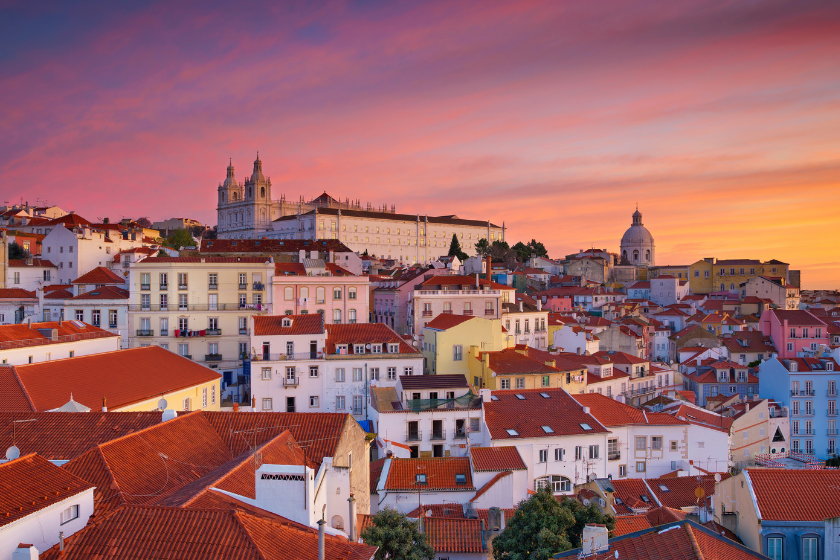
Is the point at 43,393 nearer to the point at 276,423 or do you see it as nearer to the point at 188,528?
the point at 276,423

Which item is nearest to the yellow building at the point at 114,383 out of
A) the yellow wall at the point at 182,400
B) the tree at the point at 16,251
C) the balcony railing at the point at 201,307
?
the yellow wall at the point at 182,400

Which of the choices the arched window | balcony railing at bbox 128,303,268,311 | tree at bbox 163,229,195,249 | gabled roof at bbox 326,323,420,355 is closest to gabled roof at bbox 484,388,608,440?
the arched window

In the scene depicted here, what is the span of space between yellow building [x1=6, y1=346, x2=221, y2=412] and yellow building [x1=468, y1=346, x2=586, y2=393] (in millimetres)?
16117

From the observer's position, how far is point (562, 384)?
41281mm

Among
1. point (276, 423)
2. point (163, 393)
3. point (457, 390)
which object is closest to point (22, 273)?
point (163, 393)

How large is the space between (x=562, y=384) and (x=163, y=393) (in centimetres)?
2460

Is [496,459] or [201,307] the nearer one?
[496,459]

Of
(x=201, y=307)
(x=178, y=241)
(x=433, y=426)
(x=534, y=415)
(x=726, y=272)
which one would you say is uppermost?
(x=178, y=241)

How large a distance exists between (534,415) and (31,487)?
23.8 m

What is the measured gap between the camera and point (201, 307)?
46656 millimetres

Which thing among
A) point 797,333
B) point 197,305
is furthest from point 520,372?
point 797,333

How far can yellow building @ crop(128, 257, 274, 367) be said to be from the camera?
148 ft

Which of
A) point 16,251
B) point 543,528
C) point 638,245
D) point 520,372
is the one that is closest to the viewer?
point 543,528

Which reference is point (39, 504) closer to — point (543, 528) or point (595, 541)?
point (595, 541)
